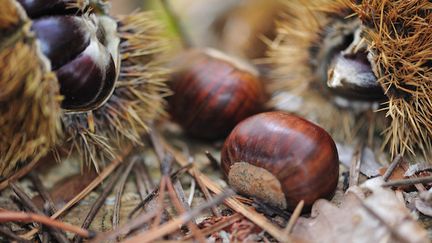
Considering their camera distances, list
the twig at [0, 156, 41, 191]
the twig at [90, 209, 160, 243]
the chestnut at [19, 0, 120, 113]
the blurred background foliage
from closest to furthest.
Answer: the twig at [90, 209, 160, 243] < the chestnut at [19, 0, 120, 113] < the twig at [0, 156, 41, 191] < the blurred background foliage

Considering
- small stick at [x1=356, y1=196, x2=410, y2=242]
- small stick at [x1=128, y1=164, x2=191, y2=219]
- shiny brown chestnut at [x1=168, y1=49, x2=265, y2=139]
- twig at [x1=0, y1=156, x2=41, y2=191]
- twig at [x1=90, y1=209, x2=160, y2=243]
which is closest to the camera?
small stick at [x1=356, y1=196, x2=410, y2=242]

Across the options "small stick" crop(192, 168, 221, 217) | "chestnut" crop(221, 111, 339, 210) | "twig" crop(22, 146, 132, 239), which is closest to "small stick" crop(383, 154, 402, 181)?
"chestnut" crop(221, 111, 339, 210)

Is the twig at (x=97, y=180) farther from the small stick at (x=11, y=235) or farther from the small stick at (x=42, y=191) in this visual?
the small stick at (x=11, y=235)

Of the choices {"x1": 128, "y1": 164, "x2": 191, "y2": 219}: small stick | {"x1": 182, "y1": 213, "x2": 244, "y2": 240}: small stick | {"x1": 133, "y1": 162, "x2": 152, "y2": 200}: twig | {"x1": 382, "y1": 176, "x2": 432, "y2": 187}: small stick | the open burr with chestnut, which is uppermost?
the open burr with chestnut

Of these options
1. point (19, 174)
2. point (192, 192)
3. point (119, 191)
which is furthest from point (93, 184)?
point (192, 192)

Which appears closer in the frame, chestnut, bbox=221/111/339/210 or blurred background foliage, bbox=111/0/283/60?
chestnut, bbox=221/111/339/210

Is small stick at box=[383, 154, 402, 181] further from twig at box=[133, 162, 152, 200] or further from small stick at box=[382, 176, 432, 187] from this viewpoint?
twig at box=[133, 162, 152, 200]

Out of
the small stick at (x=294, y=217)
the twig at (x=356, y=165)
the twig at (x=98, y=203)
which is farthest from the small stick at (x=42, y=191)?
the twig at (x=356, y=165)

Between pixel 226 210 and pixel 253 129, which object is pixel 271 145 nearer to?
pixel 253 129
